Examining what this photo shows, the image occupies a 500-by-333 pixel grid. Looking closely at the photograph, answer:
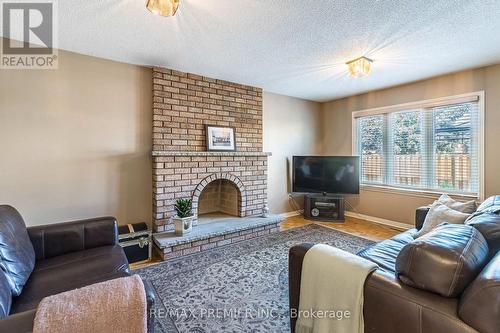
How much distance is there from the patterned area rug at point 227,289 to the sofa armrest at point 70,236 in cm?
62

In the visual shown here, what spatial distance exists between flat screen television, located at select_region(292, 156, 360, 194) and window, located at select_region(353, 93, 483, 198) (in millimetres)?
457

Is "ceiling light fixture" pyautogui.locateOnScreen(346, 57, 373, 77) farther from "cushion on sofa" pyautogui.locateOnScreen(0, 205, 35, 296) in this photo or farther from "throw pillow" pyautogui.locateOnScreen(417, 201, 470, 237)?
"cushion on sofa" pyautogui.locateOnScreen(0, 205, 35, 296)

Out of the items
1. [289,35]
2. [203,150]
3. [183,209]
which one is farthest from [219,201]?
[289,35]

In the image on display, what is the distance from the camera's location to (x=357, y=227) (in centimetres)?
401

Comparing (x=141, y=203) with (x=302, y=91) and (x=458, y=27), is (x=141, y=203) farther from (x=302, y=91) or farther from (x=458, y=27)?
(x=458, y=27)

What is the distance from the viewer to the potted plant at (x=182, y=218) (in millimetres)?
2955

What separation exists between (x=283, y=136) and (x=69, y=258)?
366 cm

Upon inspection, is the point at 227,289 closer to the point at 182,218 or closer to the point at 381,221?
the point at 182,218

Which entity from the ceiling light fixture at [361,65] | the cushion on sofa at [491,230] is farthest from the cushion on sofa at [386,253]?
the ceiling light fixture at [361,65]

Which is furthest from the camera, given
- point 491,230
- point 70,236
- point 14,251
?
point 70,236

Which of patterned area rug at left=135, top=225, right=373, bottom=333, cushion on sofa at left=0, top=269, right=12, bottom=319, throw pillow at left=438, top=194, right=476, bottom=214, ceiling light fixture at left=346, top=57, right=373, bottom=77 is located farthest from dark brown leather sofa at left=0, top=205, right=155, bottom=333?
ceiling light fixture at left=346, top=57, right=373, bottom=77

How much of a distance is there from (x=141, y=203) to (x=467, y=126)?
4566 millimetres

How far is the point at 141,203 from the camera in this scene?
317 centimetres

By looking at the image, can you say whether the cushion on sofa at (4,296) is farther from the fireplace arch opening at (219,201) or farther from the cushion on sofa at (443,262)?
the fireplace arch opening at (219,201)
